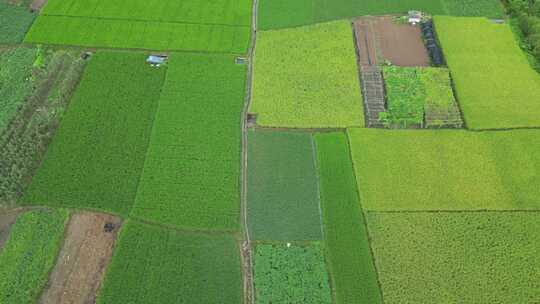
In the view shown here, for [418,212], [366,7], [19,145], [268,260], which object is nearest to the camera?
[268,260]

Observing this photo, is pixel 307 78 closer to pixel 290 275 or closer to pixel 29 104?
pixel 290 275

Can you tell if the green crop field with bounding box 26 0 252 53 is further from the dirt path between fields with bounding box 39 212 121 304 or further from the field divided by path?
the dirt path between fields with bounding box 39 212 121 304

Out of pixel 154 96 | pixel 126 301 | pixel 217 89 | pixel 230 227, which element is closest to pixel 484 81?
pixel 217 89

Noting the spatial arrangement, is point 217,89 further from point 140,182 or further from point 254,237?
point 254,237

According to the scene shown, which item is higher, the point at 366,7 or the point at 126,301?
the point at 366,7

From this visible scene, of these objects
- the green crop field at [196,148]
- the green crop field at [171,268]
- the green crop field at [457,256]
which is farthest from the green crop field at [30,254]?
the green crop field at [457,256]

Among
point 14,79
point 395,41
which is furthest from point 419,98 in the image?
point 14,79
